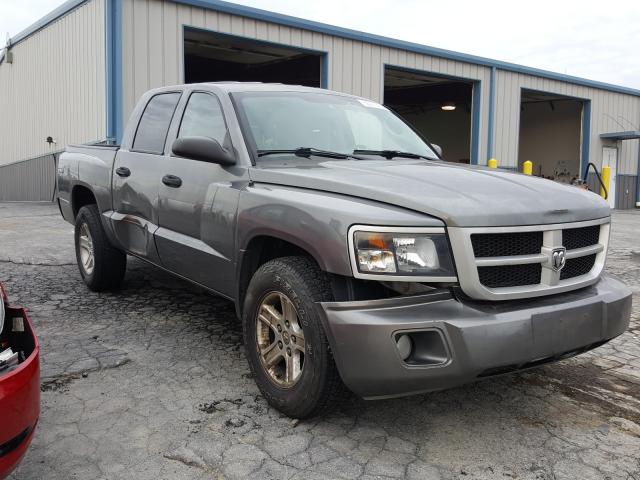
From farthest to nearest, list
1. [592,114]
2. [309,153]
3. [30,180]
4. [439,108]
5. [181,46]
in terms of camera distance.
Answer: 1. [439,108]
2. [592,114]
3. [30,180]
4. [181,46]
5. [309,153]

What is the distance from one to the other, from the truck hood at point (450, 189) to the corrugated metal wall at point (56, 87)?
1013 cm

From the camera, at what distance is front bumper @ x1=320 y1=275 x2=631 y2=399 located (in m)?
2.48

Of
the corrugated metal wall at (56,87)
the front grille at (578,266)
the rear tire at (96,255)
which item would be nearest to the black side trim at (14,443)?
the front grille at (578,266)

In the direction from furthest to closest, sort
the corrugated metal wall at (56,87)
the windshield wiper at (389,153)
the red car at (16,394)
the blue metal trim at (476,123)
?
the blue metal trim at (476,123), the corrugated metal wall at (56,87), the windshield wiper at (389,153), the red car at (16,394)

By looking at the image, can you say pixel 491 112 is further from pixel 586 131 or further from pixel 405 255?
pixel 405 255

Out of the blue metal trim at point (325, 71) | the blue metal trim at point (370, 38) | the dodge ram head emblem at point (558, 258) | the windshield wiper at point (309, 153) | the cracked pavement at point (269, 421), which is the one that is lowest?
the cracked pavement at point (269, 421)

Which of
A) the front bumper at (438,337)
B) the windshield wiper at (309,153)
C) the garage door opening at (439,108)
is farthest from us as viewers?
the garage door opening at (439,108)

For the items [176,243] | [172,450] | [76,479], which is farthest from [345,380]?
[176,243]

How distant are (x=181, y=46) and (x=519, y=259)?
11.0m

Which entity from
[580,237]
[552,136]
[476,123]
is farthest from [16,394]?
[552,136]

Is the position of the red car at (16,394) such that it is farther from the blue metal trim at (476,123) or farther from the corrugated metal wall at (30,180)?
the blue metal trim at (476,123)

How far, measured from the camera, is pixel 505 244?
2678 millimetres

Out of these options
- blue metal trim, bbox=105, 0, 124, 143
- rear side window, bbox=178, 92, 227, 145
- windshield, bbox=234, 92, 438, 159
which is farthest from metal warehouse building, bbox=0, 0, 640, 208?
windshield, bbox=234, 92, 438, 159

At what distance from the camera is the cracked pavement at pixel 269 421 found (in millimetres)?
2588
